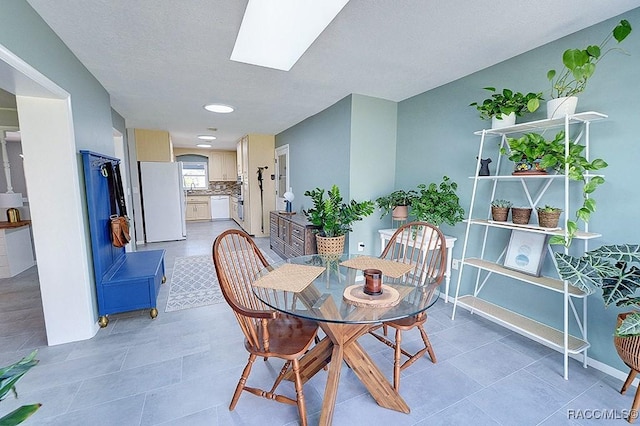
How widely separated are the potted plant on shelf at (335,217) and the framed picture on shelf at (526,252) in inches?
54.4

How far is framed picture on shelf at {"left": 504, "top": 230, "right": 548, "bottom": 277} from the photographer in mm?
2176

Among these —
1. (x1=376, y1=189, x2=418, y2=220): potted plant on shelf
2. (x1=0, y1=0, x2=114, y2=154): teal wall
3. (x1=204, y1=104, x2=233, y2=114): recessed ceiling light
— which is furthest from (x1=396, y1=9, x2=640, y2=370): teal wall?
(x1=0, y1=0, x2=114, y2=154): teal wall

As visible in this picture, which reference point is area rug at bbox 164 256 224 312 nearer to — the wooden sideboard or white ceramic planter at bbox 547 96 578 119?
the wooden sideboard

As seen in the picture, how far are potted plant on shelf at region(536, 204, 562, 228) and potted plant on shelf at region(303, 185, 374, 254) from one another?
1.57 meters

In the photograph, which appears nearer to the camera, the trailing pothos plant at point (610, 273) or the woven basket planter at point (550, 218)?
the trailing pothos plant at point (610, 273)

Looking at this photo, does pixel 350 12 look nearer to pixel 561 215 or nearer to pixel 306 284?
pixel 306 284

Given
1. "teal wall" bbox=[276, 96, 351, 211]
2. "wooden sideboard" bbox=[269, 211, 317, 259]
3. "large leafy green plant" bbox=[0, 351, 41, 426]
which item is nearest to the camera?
"large leafy green plant" bbox=[0, 351, 41, 426]

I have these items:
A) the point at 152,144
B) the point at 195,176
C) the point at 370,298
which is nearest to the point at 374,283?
the point at 370,298

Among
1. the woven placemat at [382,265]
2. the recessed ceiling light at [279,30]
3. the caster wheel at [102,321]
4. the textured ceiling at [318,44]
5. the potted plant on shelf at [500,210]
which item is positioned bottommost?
the caster wheel at [102,321]

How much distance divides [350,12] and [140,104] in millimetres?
3298

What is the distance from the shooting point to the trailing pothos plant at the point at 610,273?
1578 millimetres

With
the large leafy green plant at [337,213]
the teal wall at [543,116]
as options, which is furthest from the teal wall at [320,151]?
the teal wall at [543,116]

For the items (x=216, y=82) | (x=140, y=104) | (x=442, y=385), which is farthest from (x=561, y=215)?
(x=140, y=104)

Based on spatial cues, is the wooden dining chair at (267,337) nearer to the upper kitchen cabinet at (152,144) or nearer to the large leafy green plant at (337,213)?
the large leafy green plant at (337,213)
